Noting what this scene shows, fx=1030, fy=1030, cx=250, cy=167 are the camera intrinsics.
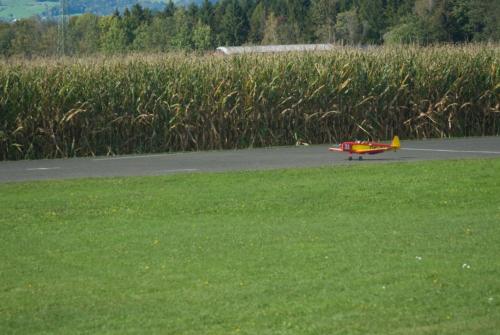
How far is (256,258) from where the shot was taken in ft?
38.0

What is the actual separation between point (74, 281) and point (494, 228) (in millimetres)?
5673

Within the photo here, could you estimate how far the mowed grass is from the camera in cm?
905

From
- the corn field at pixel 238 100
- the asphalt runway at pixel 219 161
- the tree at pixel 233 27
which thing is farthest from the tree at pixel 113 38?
the asphalt runway at pixel 219 161

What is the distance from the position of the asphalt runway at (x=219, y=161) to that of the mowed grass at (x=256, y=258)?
3.18m

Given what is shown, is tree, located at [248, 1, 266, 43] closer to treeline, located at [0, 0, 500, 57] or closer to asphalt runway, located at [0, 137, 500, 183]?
treeline, located at [0, 0, 500, 57]

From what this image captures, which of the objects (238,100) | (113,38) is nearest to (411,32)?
(113,38)

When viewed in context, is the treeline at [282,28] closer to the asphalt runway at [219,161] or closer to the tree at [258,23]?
the tree at [258,23]

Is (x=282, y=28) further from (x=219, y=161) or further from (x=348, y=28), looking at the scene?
(x=219, y=161)

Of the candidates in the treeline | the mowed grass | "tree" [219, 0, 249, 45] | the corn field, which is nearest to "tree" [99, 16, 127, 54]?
the treeline

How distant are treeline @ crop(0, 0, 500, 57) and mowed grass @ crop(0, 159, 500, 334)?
79.2ft

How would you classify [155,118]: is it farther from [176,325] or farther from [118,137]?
[176,325]

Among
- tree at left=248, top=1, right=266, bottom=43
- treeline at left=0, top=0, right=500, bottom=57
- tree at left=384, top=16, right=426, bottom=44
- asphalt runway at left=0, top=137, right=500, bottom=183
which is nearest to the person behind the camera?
asphalt runway at left=0, top=137, right=500, bottom=183

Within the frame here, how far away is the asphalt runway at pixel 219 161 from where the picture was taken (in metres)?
22.4

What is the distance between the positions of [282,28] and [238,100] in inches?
1774
